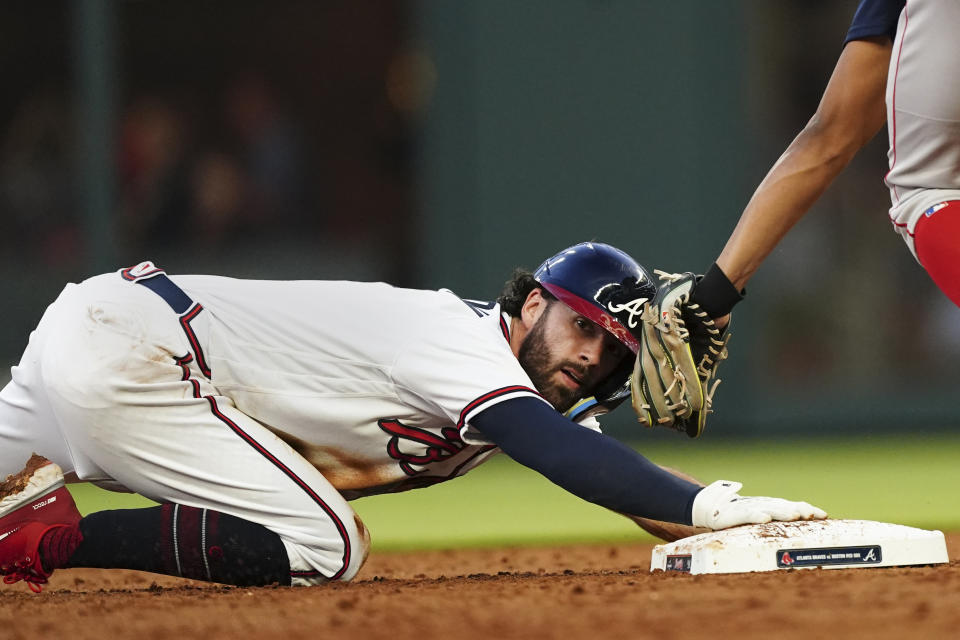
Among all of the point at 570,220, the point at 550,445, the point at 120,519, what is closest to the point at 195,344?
the point at 120,519

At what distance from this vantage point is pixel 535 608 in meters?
2.69

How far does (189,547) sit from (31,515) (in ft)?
1.61

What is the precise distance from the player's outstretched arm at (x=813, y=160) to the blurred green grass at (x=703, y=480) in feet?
5.92

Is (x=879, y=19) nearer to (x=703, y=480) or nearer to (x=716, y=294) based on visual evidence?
(x=716, y=294)

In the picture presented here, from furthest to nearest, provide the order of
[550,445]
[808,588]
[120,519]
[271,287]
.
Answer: [271,287] < [120,519] < [550,445] < [808,588]

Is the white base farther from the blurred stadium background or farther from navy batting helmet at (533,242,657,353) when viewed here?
the blurred stadium background

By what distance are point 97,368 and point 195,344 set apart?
26cm

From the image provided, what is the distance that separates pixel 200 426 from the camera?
11.4 feet

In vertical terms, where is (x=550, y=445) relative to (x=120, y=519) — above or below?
above

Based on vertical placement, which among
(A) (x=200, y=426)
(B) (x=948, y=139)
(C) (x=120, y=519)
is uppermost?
(B) (x=948, y=139)

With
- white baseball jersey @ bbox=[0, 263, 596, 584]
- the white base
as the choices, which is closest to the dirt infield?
the white base

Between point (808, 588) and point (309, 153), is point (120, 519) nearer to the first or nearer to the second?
point (808, 588)

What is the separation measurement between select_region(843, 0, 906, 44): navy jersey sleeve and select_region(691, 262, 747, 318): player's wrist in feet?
2.27

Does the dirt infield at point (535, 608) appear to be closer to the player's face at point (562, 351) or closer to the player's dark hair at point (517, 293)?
the player's face at point (562, 351)
